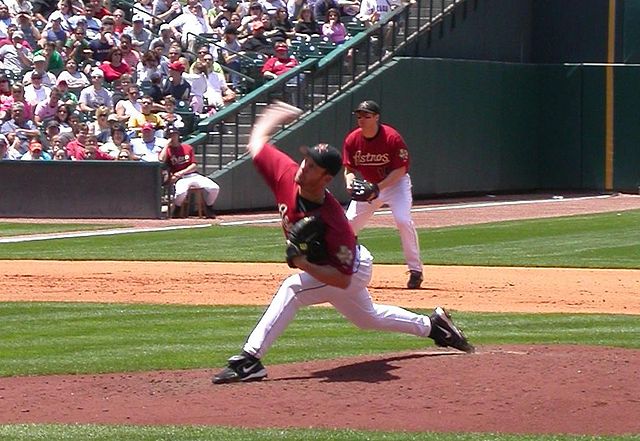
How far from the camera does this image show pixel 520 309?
11922 mm

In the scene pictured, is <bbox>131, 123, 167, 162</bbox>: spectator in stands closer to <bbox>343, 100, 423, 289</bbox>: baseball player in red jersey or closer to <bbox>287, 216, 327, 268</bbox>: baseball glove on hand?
<bbox>343, 100, 423, 289</bbox>: baseball player in red jersey

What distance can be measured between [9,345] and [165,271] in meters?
5.05

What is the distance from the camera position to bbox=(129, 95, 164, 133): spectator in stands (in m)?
22.9

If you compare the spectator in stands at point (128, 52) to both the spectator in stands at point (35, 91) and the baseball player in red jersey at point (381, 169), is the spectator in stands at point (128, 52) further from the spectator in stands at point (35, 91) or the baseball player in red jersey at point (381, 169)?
the baseball player in red jersey at point (381, 169)

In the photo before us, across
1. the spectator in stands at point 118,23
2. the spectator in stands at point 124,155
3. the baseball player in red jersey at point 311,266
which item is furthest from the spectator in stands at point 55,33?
the baseball player in red jersey at point 311,266

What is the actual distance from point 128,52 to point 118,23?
105 cm

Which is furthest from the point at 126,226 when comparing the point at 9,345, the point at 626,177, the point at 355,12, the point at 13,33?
the point at 626,177

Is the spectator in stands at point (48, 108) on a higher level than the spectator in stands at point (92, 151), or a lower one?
higher

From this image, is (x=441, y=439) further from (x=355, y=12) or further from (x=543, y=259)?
(x=355, y=12)

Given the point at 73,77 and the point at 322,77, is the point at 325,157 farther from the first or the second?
the point at 322,77

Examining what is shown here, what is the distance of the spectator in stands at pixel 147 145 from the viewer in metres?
22.3

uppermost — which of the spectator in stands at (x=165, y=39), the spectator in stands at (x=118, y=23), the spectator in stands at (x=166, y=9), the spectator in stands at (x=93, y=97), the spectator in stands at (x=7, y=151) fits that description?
the spectator in stands at (x=166, y=9)

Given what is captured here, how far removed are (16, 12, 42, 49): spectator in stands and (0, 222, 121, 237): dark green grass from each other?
444 centimetres

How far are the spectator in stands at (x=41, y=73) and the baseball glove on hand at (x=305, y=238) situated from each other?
15.8 metres
